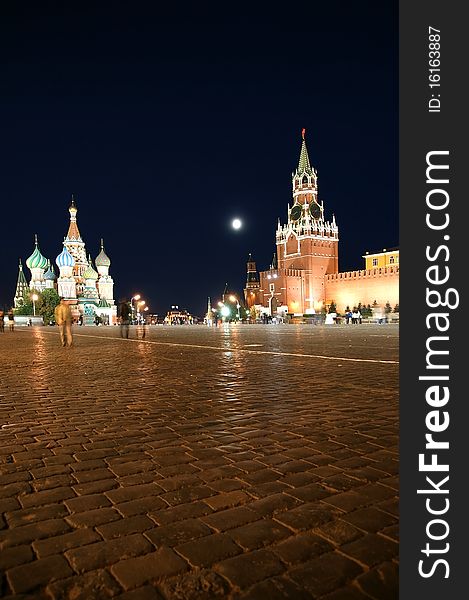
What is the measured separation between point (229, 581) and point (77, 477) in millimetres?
1522

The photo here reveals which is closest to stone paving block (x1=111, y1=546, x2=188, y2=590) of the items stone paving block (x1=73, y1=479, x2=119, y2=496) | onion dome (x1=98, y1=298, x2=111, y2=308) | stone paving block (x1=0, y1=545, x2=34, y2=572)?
stone paving block (x1=0, y1=545, x2=34, y2=572)

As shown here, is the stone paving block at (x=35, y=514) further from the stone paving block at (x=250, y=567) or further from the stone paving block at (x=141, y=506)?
the stone paving block at (x=250, y=567)

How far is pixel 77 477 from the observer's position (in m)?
2.98

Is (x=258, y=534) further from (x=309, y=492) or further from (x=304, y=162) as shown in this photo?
(x=304, y=162)

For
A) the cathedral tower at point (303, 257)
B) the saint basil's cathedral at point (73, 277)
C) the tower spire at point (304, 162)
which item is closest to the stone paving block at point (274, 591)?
the cathedral tower at point (303, 257)

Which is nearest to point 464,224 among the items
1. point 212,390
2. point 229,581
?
point 229,581

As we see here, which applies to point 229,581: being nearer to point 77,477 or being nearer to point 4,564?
point 4,564

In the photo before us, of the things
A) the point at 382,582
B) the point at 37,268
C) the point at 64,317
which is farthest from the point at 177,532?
the point at 37,268

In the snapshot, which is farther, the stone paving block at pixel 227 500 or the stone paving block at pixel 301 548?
the stone paving block at pixel 227 500

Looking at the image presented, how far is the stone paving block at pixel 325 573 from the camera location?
178 centimetres

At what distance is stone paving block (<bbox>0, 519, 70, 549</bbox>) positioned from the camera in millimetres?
2135

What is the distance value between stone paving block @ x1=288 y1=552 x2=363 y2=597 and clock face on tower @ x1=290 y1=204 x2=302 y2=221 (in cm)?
9530

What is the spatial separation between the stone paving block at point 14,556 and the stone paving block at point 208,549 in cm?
64

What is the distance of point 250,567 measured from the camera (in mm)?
1904
